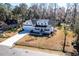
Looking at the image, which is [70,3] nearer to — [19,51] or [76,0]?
[76,0]

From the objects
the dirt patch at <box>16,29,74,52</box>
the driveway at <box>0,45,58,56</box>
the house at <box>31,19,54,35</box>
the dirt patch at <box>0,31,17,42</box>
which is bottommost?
the driveway at <box>0,45,58,56</box>

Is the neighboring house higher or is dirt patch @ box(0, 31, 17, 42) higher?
the neighboring house

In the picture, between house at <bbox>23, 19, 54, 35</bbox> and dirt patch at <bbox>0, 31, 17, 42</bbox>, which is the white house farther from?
dirt patch at <bbox>0, 31, 17, 42</bbox>

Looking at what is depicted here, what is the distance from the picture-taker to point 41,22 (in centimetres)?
201

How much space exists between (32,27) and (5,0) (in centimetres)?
32

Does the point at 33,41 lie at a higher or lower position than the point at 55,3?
lower

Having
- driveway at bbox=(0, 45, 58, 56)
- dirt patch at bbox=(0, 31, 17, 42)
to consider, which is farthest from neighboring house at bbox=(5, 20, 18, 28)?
driveway at bbox=(0, 45, 58, 56)

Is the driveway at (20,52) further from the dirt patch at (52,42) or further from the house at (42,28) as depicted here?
the house at (42,28)

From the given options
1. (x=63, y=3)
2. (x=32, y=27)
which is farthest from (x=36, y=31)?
(x=63, y=3)

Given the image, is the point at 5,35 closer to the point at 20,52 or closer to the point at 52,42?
the point at 20,52

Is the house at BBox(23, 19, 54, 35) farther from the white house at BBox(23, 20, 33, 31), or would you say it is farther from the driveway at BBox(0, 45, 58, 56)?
the driveway at BBox(0, 45, 58, 56)

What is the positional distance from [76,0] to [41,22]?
0.35m

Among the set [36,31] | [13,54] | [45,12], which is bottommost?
[13,54]

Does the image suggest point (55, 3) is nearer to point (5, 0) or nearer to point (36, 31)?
point (36, 31)
